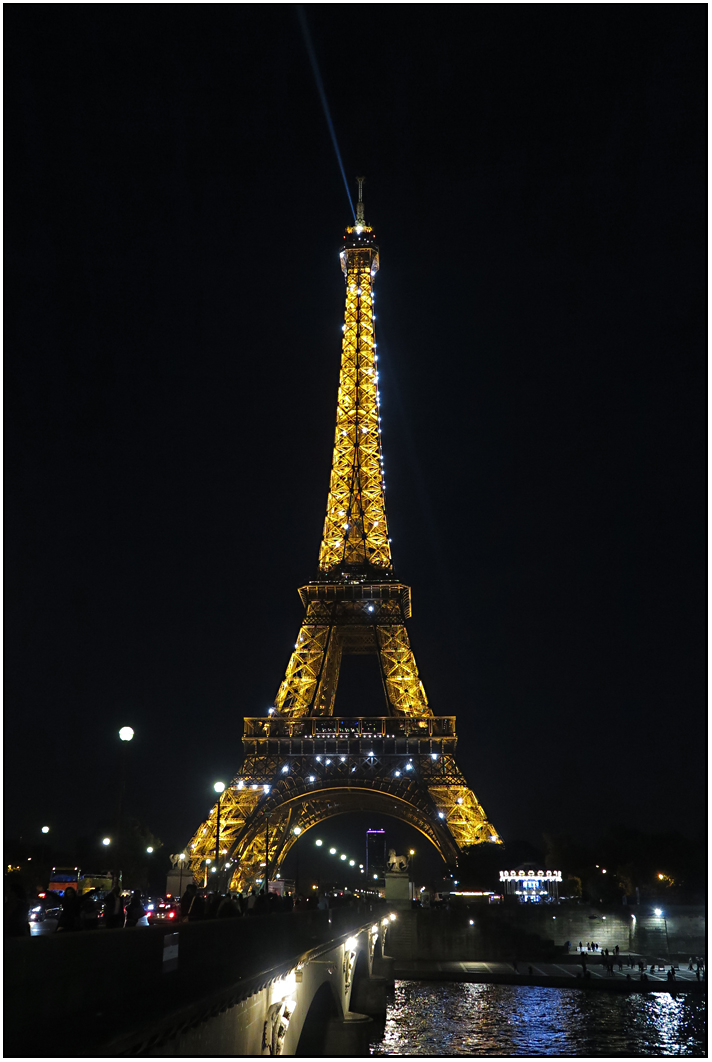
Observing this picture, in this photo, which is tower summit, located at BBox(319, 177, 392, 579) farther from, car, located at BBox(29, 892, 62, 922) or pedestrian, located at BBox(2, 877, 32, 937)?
pedestrian, located at BBox(2, 877, 32, 937)

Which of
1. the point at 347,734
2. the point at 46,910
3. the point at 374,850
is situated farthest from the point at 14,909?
the point at 374,850

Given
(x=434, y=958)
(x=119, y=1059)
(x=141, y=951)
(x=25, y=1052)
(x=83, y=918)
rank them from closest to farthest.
Answer: 1. (x=25, y=1052)
2. (x=119, y=1059)
3. (x=141, y=951)
4. (x=83, y=918)
5. (x=434, y=958)

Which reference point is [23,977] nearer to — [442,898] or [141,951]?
[141,951]

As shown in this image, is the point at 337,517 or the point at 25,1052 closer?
the point at 25,1052

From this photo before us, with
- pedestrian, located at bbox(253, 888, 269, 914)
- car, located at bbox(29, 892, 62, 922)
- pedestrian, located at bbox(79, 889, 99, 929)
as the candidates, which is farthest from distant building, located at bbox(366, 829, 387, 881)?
pedestrian, located at bbox(79, 889, 99, 929)

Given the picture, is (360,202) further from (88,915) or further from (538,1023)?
(88,915)

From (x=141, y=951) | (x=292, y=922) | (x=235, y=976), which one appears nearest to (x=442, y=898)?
(x=292, y=922)

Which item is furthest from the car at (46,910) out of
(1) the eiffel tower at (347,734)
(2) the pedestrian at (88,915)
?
(1) the eiffel tower at (347,734)
